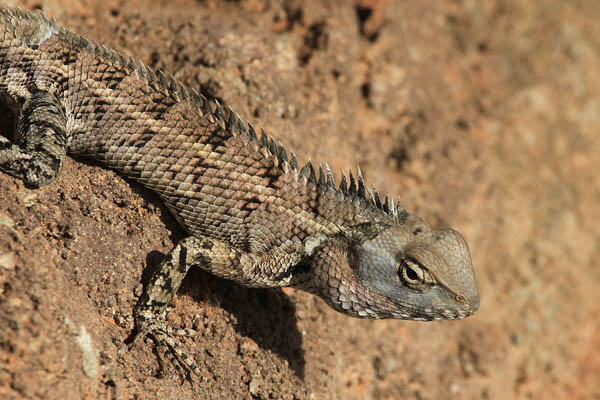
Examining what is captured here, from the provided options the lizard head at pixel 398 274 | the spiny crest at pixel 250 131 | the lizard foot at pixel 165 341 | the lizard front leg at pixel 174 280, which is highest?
the spiny crest at pixel 250 131

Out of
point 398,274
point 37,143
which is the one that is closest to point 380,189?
point 398,274

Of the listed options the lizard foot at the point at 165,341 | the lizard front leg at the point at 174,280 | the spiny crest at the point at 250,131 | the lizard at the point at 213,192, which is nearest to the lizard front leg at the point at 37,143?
the lizard at the point at 213,192

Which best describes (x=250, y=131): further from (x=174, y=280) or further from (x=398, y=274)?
(x=398, y=274)

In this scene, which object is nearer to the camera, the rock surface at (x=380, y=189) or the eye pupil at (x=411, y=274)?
the rock surface at (x=380, y=189)

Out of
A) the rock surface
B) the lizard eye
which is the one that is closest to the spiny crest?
the lizard eye

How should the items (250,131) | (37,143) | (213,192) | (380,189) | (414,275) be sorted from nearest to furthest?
(414,275) < (37,143) < (213,192) < (250,131) < (380,189)

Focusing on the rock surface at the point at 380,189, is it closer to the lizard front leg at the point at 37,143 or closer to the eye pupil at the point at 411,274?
the lizard front leg at the point at 37,143

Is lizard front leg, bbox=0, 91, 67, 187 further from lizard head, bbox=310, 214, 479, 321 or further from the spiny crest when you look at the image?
lizard head, bbox=310, 214, 479, 321
